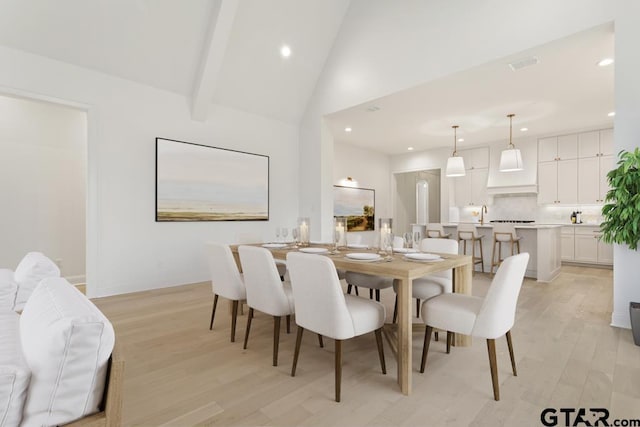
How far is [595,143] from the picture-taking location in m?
6.20

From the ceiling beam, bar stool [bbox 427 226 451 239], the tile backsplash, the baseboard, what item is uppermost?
the ceiling beam

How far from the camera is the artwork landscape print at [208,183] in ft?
14.8

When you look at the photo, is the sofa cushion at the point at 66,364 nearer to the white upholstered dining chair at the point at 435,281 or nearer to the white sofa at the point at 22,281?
the white sofa at the point at 22,281

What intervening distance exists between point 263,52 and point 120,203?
2917 mm

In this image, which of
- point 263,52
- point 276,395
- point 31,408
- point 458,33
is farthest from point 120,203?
point 458,33

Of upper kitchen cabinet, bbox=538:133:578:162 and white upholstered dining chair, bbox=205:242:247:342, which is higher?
upper kitchen cabinet, bbox=538:133:578:162

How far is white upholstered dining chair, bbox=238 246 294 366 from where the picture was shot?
2.24 metres

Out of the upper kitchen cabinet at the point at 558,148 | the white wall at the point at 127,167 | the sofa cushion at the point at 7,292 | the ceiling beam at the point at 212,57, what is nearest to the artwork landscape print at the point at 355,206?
the white wall at the point at 127,167

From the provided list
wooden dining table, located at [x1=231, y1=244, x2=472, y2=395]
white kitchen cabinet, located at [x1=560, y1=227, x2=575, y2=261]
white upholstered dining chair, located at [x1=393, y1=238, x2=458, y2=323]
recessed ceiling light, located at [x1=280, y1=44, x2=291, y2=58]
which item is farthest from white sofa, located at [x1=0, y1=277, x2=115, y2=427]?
white kitchen cabinet, located at [x1=560, y1=227, x2=575, y2=261]

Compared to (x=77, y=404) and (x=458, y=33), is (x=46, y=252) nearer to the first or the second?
(x=77, y=404)

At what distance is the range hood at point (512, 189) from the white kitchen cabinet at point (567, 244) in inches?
38.2

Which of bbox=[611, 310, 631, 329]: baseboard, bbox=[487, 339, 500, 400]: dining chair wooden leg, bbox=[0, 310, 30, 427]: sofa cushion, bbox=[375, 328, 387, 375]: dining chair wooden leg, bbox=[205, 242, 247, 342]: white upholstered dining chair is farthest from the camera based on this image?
bbox=[611, 310, 631, 329]: baseboard

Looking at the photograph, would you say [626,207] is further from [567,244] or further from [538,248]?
[567,244]

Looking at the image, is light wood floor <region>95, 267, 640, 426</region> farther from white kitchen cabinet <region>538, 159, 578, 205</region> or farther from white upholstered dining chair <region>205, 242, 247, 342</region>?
white kitchen cabinet <region>538, 159, 578, 205</region>
